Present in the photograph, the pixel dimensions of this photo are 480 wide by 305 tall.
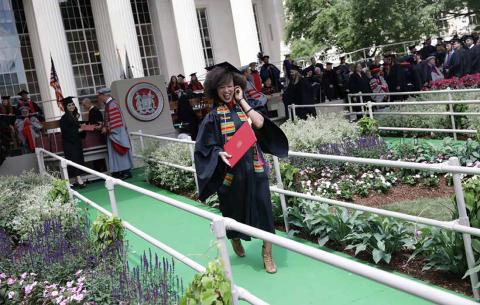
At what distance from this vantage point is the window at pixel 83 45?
75.9 feet

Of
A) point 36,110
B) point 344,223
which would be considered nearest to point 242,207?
point 344,223

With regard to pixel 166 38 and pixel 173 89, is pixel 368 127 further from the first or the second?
pixel 166 38

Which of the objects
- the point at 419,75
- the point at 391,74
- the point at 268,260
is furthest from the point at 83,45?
the point at 268,260

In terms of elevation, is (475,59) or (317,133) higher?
(475,59)

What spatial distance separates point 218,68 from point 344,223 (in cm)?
193

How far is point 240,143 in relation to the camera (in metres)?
4.66

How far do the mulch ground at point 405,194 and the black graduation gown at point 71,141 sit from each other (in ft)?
19.5

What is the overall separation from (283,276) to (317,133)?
17.7 ft

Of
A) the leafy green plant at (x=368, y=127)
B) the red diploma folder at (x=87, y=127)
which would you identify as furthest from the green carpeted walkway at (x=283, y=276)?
the red diploma folder at (x=87, y=127)

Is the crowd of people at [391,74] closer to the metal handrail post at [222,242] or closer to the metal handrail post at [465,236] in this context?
the metal handrail post at [465,236]

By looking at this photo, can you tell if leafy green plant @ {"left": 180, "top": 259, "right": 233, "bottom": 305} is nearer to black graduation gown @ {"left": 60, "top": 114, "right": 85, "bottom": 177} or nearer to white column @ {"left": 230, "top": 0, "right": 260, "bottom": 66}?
black graduation gown @ {"left": 60, "top": 114, "right": 85, "bottom": 177}

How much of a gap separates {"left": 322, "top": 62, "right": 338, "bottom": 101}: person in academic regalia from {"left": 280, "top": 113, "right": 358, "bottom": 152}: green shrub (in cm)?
711

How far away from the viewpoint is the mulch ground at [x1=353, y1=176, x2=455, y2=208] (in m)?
7.68

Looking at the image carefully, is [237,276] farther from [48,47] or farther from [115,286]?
[48,47]
